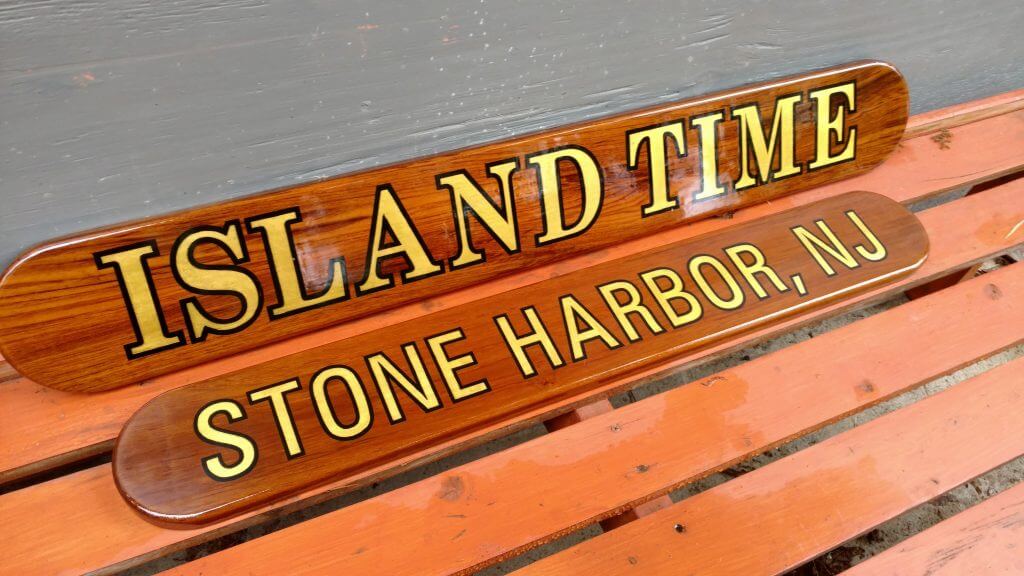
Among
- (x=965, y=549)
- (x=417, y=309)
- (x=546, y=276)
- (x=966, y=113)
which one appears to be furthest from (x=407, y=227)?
(x=966, y=113)

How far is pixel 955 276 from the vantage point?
128cm

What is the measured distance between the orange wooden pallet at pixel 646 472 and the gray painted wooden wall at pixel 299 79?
241 mm

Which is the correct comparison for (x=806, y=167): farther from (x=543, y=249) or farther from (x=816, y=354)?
(x=543, y=249)

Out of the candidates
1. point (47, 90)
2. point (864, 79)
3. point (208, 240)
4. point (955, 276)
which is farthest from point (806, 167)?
point (47, 90)

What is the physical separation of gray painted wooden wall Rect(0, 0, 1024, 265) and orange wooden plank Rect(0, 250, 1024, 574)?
0.34 meters

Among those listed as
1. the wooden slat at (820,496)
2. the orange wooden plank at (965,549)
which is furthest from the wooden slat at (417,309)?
the orange wooden plank at (965,549)

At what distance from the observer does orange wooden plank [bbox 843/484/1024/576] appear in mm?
851

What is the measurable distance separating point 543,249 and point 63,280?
0.63 m

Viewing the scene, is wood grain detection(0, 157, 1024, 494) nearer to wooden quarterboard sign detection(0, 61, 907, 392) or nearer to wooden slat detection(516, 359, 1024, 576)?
wooden quarterboard sign detection(0, 61, 907, 392)

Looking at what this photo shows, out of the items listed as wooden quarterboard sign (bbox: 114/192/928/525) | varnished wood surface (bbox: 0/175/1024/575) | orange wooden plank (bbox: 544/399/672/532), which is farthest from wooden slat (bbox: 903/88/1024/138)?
orange wooden plank (bbox: 544/399/672/532)

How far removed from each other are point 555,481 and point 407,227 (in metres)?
0.39

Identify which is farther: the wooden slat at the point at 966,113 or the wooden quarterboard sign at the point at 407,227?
the wooden slat at the point at 966,113

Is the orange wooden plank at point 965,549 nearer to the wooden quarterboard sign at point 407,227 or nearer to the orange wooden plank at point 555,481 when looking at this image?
the orange wooden plank at point 555,481

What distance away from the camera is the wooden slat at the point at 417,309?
3.00ft
